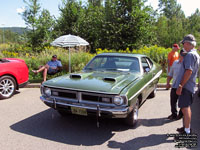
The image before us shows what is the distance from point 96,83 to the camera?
386 cm

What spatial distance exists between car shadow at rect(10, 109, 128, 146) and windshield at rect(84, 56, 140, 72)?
4.42 feet

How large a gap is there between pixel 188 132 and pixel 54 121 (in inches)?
113

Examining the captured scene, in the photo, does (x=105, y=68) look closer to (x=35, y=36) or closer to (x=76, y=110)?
(x=76, y=110)

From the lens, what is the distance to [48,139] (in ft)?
11.9

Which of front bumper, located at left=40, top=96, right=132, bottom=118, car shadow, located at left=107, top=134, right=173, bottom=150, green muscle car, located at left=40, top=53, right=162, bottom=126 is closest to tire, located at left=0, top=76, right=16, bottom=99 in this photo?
green muscle car, located at left=40, top=53, right=162, bottom=126

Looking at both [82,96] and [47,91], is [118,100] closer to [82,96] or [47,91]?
[82,96]

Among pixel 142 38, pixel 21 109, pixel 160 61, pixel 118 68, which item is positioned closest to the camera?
pixel 118 68

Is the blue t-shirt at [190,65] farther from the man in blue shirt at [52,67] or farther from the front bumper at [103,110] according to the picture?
the man in blue shirt at [52,67]

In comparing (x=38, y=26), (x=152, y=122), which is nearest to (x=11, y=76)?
(x=152, y=122)

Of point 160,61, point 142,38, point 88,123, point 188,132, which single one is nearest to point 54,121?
point 88,123

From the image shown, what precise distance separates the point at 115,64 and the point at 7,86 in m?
→ 3.80

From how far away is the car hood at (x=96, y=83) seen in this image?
3602 mm

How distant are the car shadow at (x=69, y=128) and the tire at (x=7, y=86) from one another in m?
2.16

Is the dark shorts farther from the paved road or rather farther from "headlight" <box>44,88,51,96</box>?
"headlight" <box>44,88,51,96</box>
